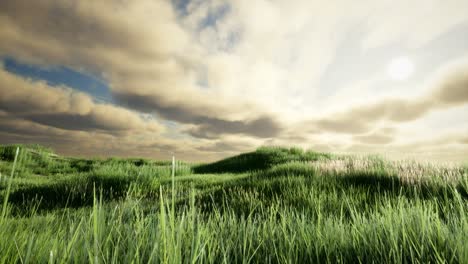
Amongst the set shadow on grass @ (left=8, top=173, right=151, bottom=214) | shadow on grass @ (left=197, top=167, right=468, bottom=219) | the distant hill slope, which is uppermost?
the distant hill slope

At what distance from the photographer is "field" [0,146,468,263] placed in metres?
1.43

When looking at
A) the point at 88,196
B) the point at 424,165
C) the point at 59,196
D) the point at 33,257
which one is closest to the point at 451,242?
the point at 33,257

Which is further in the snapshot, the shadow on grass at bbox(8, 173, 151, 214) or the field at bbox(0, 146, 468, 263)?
the shadow on grass at bbox(8, 173, 151, 214)

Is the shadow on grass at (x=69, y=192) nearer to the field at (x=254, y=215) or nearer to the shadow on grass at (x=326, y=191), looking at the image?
the field at (x=254, y=215)

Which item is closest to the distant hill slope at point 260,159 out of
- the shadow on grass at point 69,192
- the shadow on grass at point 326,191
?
the shadow on grass at point 69,192

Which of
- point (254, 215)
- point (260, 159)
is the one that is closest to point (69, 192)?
point (254, 215)

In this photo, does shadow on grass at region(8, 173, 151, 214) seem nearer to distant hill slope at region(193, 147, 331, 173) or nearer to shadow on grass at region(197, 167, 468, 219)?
shadow on grass at region(197, 167, 468, 219)

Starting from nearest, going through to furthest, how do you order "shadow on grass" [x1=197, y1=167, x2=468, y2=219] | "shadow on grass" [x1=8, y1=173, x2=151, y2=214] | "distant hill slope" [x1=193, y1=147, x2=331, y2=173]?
"shadow on grass" [x1=197, y1=167, x2=468, y2=219] → "shadow on grass" [x1=8, y1=173, x2=151, y2=214] → "distant hill slope" [x1=193, y1=147, x2=331, y2=173]

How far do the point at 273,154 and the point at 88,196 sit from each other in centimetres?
856

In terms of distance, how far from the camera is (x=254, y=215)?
366 cm

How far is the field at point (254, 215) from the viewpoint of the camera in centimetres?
143

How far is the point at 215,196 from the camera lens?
5.02m

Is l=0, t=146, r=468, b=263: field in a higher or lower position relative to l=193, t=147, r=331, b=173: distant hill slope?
lower

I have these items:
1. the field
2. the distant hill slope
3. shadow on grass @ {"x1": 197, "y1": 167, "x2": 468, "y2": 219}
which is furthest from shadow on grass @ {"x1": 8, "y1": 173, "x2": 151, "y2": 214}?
the distant hill slope
